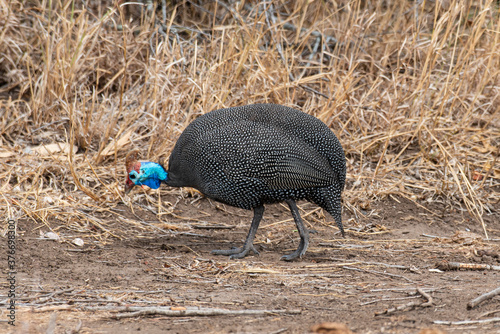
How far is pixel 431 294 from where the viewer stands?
2857mm

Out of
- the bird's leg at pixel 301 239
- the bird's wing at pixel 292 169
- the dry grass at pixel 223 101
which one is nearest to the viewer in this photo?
the bird's wing at pixel 292 169

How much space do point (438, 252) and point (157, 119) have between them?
234 cm

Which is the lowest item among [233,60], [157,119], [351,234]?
[351,234]

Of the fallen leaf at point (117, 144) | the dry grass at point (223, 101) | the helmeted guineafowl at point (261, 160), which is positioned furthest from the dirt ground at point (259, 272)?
the fallen leaf at point (117, 144)

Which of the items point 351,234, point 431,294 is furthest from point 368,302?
point 351,234

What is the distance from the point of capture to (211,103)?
16.2 ft

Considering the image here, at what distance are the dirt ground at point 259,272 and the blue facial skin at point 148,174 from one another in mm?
380

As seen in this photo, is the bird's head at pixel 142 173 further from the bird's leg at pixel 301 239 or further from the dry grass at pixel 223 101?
the bird's leg at pixel 301 239

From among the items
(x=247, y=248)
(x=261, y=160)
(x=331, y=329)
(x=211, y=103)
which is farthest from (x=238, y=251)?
(x=331, y=329)

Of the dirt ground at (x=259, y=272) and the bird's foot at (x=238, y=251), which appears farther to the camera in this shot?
the bird's foot at (x=238, y=251)

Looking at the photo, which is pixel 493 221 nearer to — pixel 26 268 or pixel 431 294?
pixel 431 294

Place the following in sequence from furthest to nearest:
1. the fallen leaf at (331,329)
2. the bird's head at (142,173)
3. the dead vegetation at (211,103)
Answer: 1. the dead vegetation at (211,103)
2. the bird's head at (142,173)
3. the fallen leaf at (331,329)

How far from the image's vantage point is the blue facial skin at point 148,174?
4.00 meters

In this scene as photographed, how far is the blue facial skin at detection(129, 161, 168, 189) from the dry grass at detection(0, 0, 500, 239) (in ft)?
1.47
